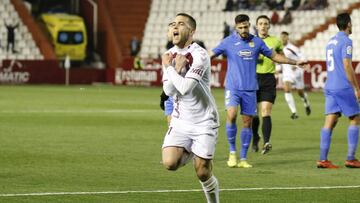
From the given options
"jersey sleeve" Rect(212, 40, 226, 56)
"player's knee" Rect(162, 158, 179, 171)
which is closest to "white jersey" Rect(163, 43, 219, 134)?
"player's knee" Rect(162, 158, 179, 171)

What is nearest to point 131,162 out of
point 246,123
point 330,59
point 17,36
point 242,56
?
point 246,123

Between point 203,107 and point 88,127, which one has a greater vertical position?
point 203,107

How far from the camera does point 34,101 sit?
32812 millimetres

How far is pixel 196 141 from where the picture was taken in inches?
403

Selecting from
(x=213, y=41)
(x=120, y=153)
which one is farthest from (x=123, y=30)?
(x=120, y=153)

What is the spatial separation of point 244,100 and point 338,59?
1.56 m

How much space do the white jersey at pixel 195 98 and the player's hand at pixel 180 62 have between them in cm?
8

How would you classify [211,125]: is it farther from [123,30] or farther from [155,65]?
[123,30]

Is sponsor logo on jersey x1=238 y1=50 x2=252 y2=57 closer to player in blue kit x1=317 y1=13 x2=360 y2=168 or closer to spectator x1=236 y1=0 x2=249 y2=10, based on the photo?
player in blue kit x1=317 y1=13 x2=360 y2=168

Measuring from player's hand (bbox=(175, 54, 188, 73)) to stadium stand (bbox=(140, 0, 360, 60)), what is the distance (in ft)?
119

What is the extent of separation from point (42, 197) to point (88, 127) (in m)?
11.1

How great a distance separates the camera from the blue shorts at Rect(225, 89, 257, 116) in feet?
51.7

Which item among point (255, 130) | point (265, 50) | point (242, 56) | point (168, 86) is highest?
point (168, 86)

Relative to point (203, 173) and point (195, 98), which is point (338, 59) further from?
point (203, 173)
